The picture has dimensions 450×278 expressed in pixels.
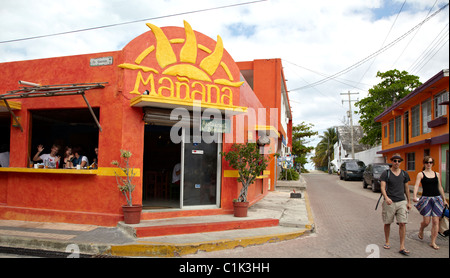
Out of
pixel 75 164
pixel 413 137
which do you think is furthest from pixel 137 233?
pixel 413 137

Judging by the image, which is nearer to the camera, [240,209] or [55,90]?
[55,90]

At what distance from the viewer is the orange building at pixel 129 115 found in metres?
8.22

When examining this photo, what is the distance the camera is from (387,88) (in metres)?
32.1

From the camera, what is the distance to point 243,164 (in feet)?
30.1

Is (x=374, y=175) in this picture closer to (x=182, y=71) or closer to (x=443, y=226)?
(x=443, y=226)

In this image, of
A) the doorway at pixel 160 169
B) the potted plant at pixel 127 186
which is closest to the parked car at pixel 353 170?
the doorway at pixel 160 169

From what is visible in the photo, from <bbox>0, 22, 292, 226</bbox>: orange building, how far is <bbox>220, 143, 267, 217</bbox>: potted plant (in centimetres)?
45

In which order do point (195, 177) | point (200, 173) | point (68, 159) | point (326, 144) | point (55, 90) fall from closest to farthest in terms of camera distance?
1. point (55, 90)
2. point (68, 159)
3. point (195, 177)
4. point (200, 173)
5. point (326, 144)

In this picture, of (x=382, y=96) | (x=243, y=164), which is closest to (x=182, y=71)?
(x=243, y=164)

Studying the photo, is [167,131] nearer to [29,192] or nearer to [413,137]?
[29,192]

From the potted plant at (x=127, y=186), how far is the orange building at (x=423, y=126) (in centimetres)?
1309

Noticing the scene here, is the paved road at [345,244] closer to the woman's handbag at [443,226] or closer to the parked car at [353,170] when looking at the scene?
the woman's handbag at [443,226]

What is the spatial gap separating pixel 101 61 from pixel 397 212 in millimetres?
7621

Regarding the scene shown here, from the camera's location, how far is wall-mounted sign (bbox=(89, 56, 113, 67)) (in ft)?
27.8
